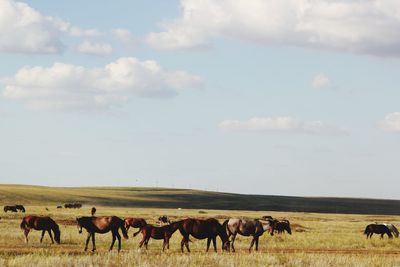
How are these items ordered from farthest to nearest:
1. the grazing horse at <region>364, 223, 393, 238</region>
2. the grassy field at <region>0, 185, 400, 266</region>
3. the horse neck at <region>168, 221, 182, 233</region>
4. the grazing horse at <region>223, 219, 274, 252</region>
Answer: the grazing horse at <region>364, 223, 393, 238</region> → the grazing horse at <region>223, 219, 274, 252</region> → the horse neck at <region>168, 221, 182, 233</region> → the grassy field at <region>0, 185, 400, 266</region>

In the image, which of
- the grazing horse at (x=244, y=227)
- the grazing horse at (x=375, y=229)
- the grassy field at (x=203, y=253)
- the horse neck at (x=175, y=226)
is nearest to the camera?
the grassy field at (x=203, y=253)

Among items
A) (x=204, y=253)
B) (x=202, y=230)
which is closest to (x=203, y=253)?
(x=204, y=253)

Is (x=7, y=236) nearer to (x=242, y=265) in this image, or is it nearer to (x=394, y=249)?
(x=242, y=265)

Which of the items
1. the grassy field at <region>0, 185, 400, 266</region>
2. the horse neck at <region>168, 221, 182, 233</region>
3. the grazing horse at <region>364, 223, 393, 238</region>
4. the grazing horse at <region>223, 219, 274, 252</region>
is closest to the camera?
the grassy field at <region>0, 185, 400, 266</region>

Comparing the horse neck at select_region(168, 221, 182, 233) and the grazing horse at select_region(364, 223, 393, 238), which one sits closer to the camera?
the horse neck at select_region(168, 221, 182, 233)

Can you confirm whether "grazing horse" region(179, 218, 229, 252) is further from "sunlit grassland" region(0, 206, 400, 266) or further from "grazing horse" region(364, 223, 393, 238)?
"grazing horse" region(364, 223, 393, 238)

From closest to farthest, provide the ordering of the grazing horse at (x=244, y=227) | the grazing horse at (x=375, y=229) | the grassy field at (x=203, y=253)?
1. the grassy field at (x=203, y=253)
2. the grazing horse at (x=244, y=227)
3. the grazing horse at (x=375, y=229)

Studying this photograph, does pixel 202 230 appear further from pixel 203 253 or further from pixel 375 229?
pixel 375 229

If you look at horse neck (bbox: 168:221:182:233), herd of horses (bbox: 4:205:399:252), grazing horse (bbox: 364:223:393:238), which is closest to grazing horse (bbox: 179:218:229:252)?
herd of horses (bbox: 4:205:399:252)

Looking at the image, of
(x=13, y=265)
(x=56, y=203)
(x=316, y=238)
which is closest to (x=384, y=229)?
(x=316, y=238)

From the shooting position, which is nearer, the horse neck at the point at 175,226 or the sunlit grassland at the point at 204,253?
the sunlit grassland at the point at 204,253

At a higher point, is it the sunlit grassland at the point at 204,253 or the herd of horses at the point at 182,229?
the herd of horses at the point at 182,229

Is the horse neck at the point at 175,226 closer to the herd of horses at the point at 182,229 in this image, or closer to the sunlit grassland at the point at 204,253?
the herd of horses at the point at 182,229

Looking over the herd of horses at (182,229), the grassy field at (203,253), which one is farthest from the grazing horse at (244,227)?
the grassy field at (203,253)
